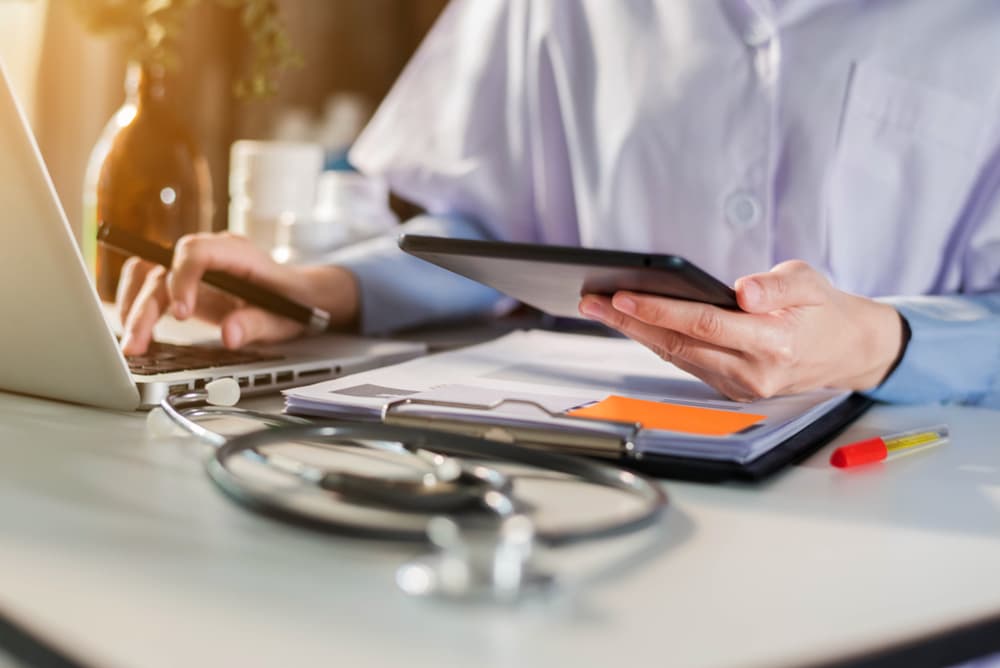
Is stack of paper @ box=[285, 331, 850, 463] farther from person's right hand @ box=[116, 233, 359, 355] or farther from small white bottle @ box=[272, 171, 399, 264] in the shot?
small white bottle @ box=[272, 171, 399, 264]

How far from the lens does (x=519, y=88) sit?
1143 millimetres

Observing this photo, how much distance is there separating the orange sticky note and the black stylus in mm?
335

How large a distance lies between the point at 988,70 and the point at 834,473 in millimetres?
483

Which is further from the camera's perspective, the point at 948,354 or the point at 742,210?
the point at 742,210

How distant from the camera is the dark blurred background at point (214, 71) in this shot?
1.51 metres

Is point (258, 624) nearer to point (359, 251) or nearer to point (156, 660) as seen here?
point (156, 660)

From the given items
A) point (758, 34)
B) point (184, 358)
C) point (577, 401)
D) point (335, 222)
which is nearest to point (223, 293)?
point (184, 358)

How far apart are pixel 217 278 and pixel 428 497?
0.48 meters

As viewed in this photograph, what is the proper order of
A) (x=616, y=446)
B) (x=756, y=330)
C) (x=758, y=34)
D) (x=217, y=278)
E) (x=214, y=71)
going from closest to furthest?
(x=616, y=446)
(x=756, y=330)
(x=217, y=278)
(x=758, y=34)
(x=214, y=71)

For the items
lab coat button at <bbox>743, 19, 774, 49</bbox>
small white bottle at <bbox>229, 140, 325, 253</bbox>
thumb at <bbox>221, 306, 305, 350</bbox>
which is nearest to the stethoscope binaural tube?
thumb at <bbox>221, 306, 305, 350</bbox>

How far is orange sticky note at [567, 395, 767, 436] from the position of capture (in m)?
0.54

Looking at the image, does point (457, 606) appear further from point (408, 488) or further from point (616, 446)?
point (616, 446)

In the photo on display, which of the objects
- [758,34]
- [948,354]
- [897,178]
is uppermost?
[758,34]

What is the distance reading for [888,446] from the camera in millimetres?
590
